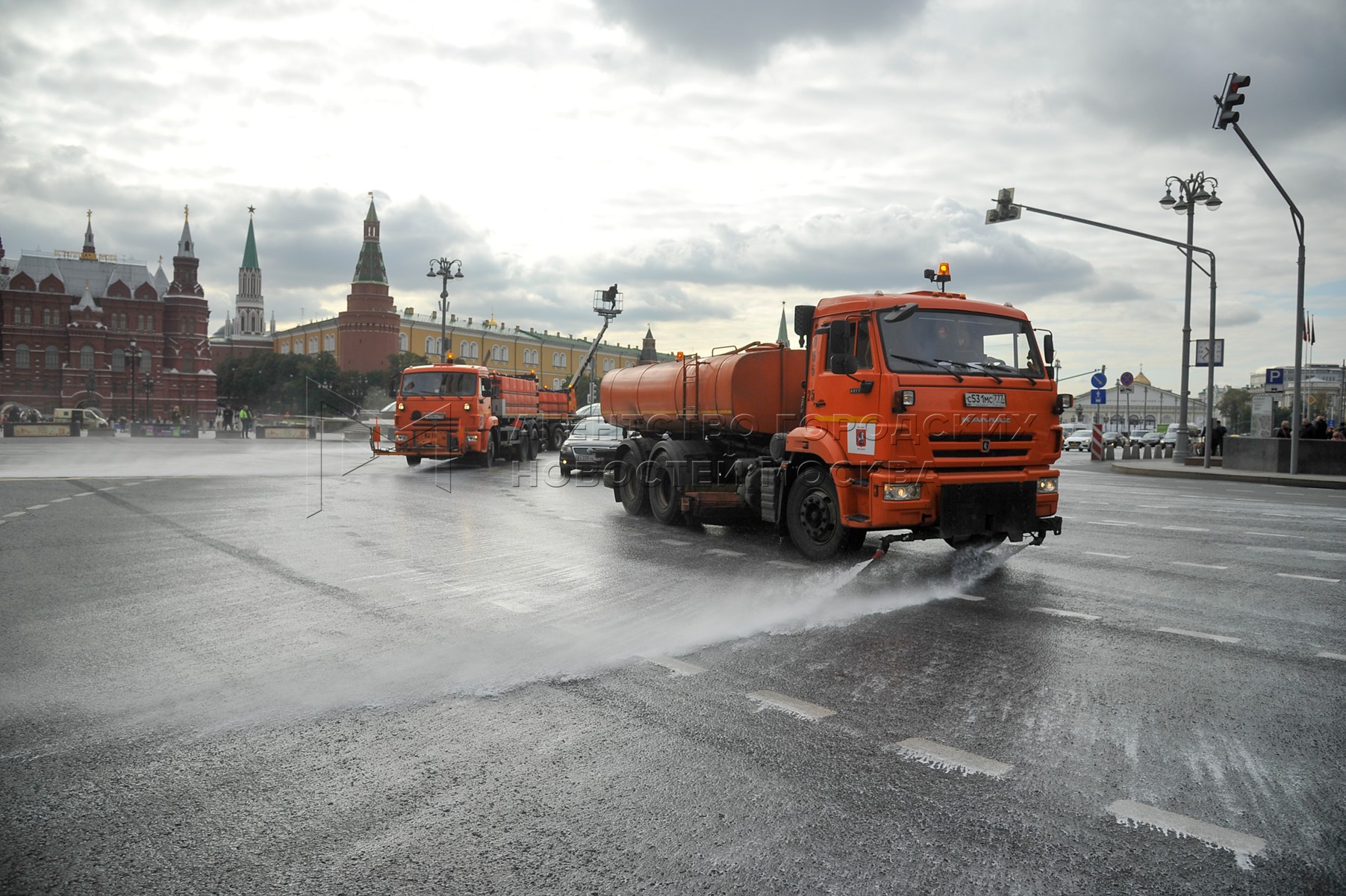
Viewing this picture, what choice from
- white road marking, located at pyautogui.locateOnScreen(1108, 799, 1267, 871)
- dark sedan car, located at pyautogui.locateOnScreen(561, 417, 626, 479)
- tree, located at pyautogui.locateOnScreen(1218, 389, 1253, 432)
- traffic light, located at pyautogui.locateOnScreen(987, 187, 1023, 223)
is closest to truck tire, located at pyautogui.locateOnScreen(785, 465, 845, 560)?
white road marking, located at pyautogui.locateOnScreen(1108, 799, 1267, 871)

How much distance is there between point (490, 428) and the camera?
2633 cm

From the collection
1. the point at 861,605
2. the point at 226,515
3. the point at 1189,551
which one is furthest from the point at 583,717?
the point at 226,515

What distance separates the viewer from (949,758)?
418 cm

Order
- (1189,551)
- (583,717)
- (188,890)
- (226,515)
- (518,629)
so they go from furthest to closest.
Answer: (226,515)
(1189,551)
(518,629)
(583,717)
(188,890)

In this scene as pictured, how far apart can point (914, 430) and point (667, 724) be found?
15.8 ft

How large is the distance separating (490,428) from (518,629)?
66.3ft

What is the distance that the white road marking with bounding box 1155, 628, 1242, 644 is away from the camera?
6.50 metres

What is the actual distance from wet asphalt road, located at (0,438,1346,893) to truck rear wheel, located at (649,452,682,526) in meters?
2.75

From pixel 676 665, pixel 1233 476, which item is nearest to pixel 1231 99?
pixel 1233 476

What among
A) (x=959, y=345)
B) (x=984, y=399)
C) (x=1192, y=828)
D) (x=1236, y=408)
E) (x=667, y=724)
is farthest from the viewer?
(x=1236, y=408)

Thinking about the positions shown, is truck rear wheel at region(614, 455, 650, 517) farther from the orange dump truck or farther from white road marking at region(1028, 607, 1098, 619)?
the orange dump truck

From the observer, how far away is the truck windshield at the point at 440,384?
25.0 meters

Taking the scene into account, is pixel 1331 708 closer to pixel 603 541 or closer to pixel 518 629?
pixel 518 629

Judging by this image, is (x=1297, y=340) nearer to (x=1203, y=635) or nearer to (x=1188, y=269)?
(x=1188, y=269)
